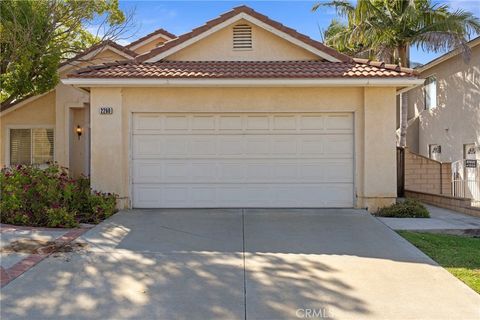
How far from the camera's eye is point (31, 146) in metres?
15.4

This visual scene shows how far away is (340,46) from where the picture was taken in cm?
2005

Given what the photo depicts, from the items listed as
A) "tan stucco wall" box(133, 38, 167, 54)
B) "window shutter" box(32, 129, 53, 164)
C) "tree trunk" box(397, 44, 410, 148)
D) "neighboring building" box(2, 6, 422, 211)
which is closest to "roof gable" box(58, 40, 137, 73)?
"tan stucco wall" box(133, 38, 167, 54)

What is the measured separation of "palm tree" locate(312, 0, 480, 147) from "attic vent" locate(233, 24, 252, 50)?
7.94m

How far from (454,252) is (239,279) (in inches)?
144

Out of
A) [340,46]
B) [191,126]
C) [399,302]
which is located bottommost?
[399,302]

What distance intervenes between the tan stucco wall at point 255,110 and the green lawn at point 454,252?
2372 mm

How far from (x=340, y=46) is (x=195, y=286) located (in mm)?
17161

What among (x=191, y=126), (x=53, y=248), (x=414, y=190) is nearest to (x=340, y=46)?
(x=414, y=190)

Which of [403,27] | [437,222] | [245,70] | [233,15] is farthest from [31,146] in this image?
[403,27]

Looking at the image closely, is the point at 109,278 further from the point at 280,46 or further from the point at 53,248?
the point at 280,46

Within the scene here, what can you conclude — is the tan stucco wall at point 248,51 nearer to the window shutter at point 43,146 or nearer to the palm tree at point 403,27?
the window shutter at point 43,146

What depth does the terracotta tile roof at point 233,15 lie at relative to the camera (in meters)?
11.2

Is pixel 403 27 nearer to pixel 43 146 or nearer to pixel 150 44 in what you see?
pixel 150 44

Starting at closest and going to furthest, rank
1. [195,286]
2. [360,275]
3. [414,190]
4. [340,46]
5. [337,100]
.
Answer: [195,286] < [360,275] < [337,100] < [414,190] < [340,46]
